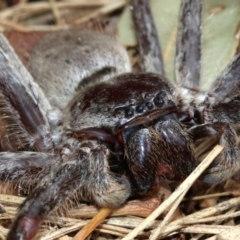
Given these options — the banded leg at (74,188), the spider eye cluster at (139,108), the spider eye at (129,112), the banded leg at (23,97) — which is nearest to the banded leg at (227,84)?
the spider eye cluster at (139,108)

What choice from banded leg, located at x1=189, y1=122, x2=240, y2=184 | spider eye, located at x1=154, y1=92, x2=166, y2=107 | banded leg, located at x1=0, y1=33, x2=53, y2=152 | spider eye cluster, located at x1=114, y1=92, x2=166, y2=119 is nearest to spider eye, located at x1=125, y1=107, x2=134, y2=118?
spider eye cluster, located at x1=114, y1=92, x2=166, y2=119

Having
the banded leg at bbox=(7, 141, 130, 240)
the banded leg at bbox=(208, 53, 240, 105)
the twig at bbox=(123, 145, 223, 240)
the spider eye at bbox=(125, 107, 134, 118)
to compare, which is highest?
the spider eye at bbox=(125, 107, 134, 118)

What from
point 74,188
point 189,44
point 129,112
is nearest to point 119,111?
point 129,112

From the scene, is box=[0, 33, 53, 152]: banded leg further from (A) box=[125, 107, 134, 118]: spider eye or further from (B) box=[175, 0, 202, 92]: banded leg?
(B) box=[175, 0, 202, 92]: banded leg

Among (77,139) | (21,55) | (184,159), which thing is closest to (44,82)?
(21,55)

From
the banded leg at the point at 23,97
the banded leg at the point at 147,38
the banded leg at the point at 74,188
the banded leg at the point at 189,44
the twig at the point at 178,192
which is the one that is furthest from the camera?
the banded leg at the point at 147,38

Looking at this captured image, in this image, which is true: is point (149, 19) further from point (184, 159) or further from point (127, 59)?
point (184, 159)

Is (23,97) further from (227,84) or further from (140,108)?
(227,84)

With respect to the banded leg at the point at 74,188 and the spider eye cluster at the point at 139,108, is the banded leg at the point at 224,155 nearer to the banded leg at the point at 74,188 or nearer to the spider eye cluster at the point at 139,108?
the spider eye cluster at the point at 139,108
